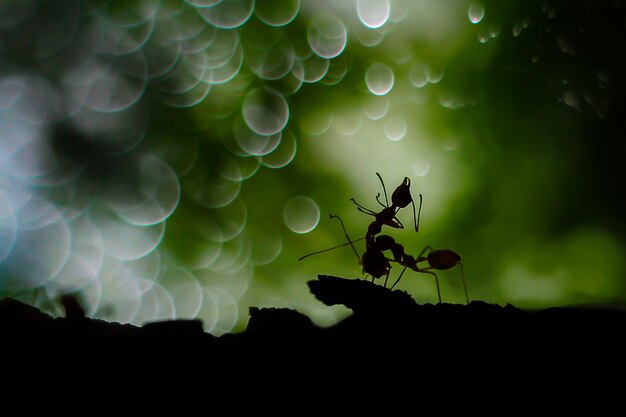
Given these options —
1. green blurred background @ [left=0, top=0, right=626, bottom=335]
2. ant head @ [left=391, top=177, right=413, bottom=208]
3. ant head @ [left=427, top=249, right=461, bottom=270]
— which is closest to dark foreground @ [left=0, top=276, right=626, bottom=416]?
ant head @ [left=427, top=249, right=461, bottom=270]

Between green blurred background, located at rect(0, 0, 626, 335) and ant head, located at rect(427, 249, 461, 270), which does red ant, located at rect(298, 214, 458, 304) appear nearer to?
ant head, located at rect(427, 249, 461, 270)

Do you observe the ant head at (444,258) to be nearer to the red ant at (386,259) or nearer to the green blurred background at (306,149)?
the red ant at (386,259)

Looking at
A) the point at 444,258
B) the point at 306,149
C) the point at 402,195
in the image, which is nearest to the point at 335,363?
the point at 444,258

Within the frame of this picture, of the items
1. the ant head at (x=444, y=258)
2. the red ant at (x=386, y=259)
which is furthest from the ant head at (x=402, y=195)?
the ant head at (x=444, y=258)

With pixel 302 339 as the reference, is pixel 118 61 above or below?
above

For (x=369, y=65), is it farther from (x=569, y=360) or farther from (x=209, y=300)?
(x=569, y=360)

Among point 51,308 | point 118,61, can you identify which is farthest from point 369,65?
point 51,308
